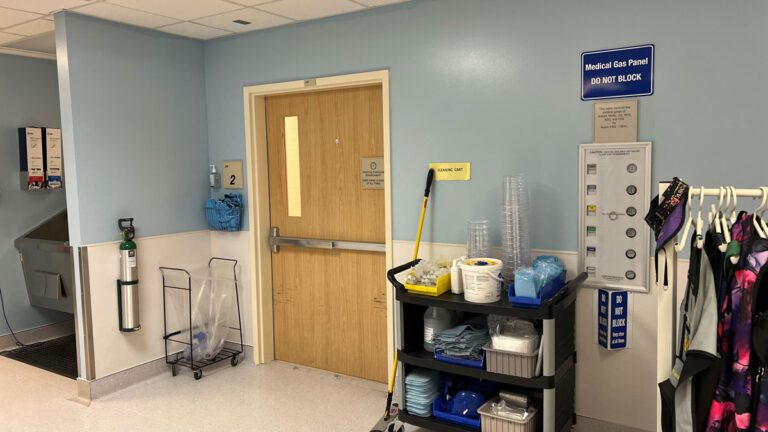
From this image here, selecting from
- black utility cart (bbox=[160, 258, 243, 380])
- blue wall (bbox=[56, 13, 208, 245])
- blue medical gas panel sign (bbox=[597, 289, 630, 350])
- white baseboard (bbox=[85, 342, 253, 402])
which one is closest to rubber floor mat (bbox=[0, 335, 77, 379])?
white baseboard (bbox=[85, 342, 253, 402])

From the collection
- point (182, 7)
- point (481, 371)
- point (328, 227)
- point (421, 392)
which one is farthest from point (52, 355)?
point (481, 371)

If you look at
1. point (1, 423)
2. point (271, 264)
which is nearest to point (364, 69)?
point (271, 264)

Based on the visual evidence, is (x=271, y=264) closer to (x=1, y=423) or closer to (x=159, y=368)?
(x=159, y=368)

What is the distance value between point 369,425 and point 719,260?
2216 millimetres

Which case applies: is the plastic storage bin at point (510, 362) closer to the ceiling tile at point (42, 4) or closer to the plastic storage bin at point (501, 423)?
the plastic storage bin at point (501, 423)

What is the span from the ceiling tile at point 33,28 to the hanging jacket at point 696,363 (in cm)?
394

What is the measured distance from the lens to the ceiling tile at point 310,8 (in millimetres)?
3389

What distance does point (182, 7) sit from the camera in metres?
3.43

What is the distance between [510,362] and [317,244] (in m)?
1.78

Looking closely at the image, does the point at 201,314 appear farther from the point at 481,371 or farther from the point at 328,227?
the point at 481,371

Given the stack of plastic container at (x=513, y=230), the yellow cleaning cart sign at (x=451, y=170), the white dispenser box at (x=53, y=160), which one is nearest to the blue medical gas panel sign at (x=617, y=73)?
the stack of plastic container at (x=513, y=230)

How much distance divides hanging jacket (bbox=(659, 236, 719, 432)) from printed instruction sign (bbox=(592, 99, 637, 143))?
1259mm

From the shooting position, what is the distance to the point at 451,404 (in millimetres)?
2973

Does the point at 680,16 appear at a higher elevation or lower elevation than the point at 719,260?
higher
